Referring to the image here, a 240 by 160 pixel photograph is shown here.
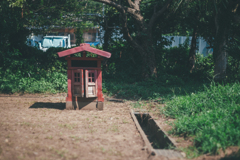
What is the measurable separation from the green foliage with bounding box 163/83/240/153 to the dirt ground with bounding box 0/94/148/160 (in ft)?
3.15

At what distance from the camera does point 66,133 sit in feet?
14.5

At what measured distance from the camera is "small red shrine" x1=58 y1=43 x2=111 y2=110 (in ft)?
20.1

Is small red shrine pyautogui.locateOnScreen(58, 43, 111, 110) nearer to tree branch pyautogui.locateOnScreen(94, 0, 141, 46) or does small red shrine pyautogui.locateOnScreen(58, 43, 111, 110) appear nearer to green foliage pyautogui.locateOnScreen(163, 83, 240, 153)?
green foliage pyautogui.locateOnScreen(163, 83, 240, 153)

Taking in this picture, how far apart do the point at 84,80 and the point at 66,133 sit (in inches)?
80.7

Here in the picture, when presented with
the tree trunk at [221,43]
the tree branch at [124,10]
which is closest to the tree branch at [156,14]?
the tree branch at [124,10]

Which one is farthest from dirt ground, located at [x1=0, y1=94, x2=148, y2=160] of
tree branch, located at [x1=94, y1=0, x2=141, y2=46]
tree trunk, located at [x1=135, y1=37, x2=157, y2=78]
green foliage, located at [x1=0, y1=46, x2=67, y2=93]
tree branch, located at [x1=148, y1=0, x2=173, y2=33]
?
tree branch, located at [x1=148, y1=0, x2=173, y2=33]

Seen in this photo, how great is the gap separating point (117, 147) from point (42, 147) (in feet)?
4.08

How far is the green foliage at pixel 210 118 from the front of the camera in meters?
3.58

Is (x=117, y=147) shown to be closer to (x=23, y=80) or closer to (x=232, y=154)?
(x=232, y=154)

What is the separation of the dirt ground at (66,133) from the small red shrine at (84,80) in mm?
303

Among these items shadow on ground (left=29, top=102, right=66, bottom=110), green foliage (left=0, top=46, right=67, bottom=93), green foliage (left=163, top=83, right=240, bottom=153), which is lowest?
shadow on ground (left=29, top=102, right=66, bottom=110)

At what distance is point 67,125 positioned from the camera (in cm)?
493

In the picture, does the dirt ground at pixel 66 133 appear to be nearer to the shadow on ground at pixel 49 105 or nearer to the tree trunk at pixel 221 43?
the shadow on ground at pixel 49 105

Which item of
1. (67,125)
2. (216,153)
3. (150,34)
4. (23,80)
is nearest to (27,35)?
(23,80)
